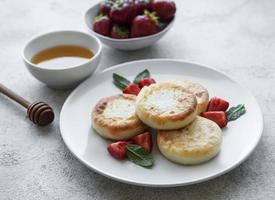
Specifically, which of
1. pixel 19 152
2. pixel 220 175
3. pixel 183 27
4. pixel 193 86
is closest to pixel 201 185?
pixel 220 175

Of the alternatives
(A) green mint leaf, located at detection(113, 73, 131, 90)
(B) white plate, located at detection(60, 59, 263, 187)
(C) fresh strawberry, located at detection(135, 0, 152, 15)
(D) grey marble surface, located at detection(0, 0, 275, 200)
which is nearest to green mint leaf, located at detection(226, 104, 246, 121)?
(B) white plate, located at detection(60, 59, 263, 187)

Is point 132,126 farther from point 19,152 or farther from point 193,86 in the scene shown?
point 19,152

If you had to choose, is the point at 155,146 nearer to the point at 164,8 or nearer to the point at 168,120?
the point at 168,120

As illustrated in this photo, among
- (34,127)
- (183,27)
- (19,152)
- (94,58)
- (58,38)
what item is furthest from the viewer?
(183,27)

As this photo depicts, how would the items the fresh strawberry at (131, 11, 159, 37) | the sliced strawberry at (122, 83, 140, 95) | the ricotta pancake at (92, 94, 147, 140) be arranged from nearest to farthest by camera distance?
the ricotta pancake at (92, 94, 147, 140) → the sliced strawberry at (122, 83, 140, 95) → the fresh strawberry at (131, 11, 159, 37)

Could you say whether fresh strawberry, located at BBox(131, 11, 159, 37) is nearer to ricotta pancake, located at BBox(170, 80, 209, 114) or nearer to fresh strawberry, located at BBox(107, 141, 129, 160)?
ricotta pancake, located at BBox(170, 80, 209, 114)

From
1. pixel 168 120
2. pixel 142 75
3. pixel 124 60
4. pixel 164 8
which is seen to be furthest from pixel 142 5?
pixel 168 120

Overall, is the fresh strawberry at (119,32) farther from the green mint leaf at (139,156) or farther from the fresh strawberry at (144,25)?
the green mint leaf at (139,156)
